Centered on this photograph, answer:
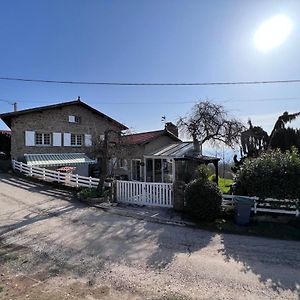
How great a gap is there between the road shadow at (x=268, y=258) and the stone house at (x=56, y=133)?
18.3 meters

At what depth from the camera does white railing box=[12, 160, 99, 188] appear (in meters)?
16.7

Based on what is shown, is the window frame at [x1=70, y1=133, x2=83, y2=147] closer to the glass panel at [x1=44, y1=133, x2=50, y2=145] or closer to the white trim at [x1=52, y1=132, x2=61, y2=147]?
the white trim at [x1=52, y1=132, x2=61, y2=147]

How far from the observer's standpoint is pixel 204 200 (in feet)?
35.4

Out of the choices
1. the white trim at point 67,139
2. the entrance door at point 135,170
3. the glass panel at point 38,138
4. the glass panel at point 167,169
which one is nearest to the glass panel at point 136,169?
the entrance door at point 135,170

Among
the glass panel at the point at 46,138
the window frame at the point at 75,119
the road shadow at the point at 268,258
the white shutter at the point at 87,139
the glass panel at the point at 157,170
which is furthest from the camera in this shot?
the white shutter at the point at 87,139

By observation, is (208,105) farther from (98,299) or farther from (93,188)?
(98,299)

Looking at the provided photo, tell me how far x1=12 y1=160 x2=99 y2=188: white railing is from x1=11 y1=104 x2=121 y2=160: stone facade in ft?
6.33

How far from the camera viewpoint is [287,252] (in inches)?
316

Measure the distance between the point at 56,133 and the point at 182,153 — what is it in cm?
1259

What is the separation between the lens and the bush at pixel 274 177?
10.6 metres

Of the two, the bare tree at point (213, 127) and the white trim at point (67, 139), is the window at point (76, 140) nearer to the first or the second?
the white trim at point (67, 139)

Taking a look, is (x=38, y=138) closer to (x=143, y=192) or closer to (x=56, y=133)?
(x=56, y=133)

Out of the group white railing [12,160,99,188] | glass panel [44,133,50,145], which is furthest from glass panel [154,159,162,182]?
glass panel [44,133,50,145]

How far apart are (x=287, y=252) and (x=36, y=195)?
12776mm
